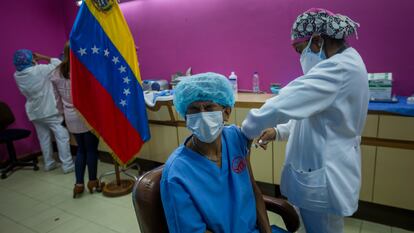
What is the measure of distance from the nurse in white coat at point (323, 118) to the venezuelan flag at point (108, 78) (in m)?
1.57

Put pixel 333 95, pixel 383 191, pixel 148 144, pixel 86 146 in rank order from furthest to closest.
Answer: pixel 148 144
pixel 86 146
pixel 383 191
pixel 333 95

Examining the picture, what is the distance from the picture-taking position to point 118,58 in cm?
240

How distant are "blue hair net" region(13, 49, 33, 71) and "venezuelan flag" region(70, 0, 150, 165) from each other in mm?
1419

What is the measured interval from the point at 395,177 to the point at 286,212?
3.81 feet

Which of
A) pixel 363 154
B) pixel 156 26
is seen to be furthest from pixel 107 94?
pixel 363 154

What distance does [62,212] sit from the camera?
2.55m

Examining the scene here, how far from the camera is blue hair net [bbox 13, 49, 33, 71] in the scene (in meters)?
3.22

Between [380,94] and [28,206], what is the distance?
327cm

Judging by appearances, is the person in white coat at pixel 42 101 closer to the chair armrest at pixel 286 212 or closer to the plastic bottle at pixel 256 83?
the plastic bottle at pixel 256 83

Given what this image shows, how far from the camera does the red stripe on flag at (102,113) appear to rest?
232 cm

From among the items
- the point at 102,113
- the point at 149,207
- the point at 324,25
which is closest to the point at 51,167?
the point at 102,113

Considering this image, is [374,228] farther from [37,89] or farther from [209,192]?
[37,89]

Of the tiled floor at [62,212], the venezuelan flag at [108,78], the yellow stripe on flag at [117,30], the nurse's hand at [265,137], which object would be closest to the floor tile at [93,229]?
the tiled floor at [62,212]

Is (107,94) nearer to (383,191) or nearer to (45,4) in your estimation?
(383,191)
